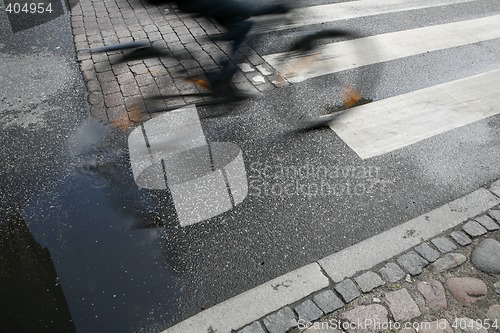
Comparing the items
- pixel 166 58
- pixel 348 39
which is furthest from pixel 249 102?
pixel 348 39

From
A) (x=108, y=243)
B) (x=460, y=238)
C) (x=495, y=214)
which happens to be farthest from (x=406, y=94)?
(x=108, y=243)

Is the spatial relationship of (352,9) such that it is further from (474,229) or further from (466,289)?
(466,289)

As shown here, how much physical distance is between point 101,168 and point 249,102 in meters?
1.93

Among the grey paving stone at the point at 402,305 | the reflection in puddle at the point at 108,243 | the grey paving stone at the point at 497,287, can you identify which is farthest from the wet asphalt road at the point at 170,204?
the grey paving stone at the point at 497,287

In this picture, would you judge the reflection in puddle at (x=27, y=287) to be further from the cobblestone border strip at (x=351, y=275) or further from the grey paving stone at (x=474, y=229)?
the grey paving stone at (x=474, y=229)

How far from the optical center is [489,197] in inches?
166

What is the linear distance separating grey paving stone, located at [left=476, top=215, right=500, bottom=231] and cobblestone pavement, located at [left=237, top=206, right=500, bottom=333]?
0.15 meters

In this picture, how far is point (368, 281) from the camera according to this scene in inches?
136

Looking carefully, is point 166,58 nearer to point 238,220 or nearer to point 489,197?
point 238,220

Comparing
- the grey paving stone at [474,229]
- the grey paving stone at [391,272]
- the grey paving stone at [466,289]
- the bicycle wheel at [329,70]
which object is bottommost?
the grey paving stone at [466,289]

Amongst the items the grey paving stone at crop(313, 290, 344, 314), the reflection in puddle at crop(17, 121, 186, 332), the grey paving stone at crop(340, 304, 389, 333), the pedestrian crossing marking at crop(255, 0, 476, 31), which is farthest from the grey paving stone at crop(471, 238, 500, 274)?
the pedestrian crossing marking at crop(255, 0, 476, 31)

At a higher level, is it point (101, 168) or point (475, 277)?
point (101, 168)

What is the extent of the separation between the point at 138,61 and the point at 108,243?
3012 millimetres

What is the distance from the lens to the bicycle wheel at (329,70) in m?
5.22
